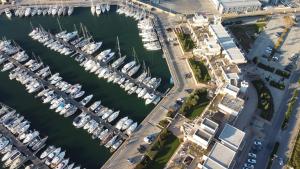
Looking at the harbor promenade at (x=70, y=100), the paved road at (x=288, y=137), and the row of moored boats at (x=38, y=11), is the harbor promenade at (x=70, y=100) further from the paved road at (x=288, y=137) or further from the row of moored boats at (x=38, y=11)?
the paved road at (x=288, y=137)

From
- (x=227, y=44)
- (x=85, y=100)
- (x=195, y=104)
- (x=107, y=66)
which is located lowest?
(x=85, y=100)

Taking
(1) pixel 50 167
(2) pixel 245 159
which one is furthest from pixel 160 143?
(1) pixel 50 167

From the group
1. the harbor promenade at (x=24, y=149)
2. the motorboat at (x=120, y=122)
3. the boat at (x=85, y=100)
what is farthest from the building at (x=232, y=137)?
the harbor promenade at (x=24, y=149)

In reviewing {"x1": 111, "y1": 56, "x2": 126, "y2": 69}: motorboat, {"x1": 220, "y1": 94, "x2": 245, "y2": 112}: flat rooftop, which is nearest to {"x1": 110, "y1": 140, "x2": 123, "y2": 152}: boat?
{"x1": 220, "y1": 94, "x2": 245, "y2": 112}: flat rooftop

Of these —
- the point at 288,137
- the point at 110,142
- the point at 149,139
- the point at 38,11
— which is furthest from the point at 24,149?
the point at 288,137

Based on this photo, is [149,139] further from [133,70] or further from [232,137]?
[133,70]

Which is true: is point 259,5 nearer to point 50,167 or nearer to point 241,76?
point 241,76
